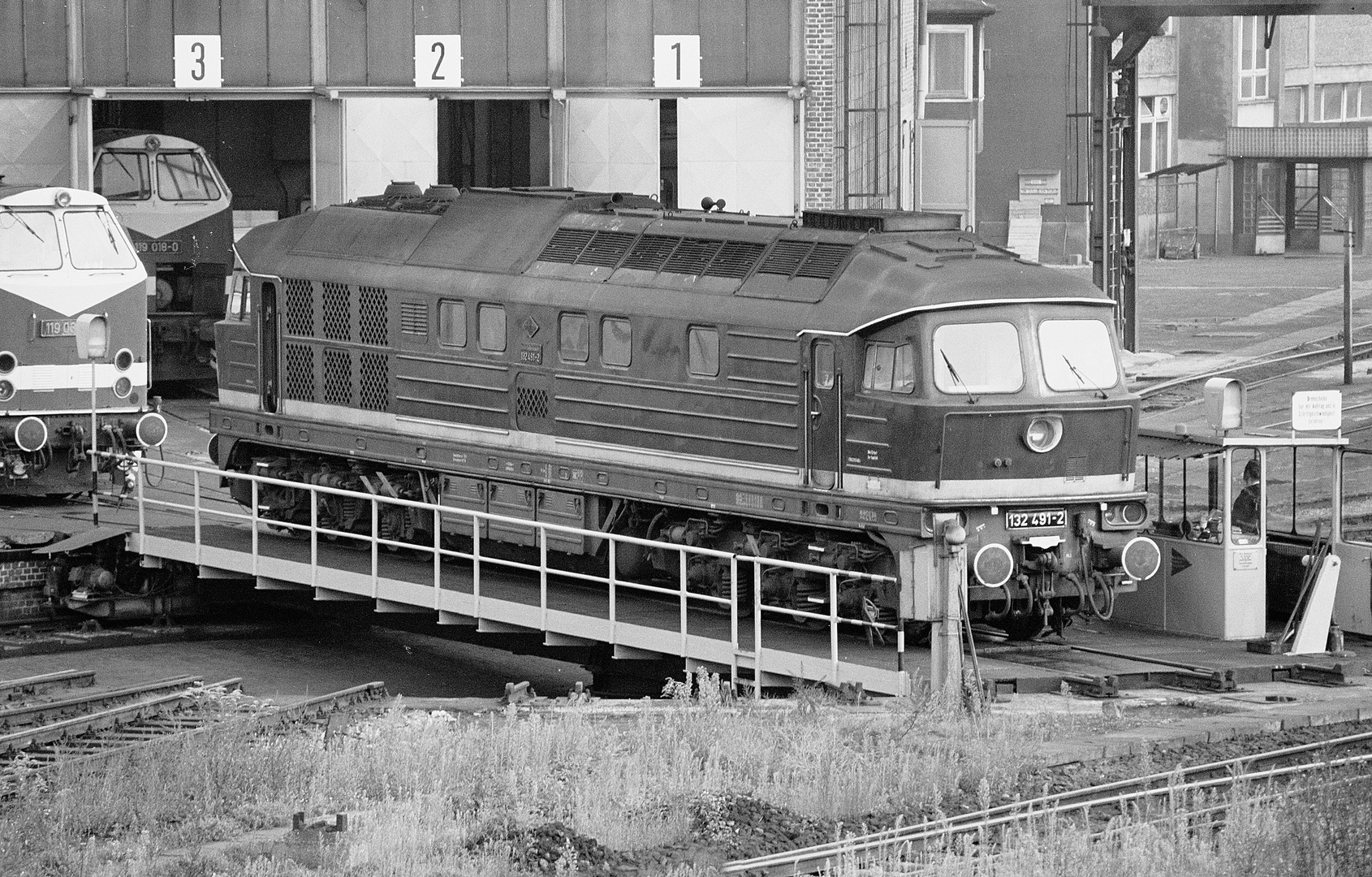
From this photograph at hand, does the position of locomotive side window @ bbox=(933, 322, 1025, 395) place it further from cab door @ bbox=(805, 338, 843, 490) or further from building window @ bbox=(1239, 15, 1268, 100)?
building window @ bbox=(1239, 15, 1268, 100)

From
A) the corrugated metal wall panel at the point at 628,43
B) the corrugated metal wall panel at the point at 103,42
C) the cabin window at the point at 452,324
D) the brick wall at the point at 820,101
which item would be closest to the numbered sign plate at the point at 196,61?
the corrugated metal wall panel at the point at 103,42

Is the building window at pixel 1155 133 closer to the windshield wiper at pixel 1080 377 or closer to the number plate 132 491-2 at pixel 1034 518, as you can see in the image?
the windshield wiper at pixel 1080 377

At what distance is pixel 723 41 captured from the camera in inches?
1176

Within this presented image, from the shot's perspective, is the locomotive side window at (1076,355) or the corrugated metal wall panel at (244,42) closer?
the locomotive side window at (1076,355)

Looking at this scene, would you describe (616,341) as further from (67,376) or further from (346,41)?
(346,41)

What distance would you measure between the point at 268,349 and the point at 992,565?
878cm

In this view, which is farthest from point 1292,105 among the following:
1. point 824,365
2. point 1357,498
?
point 824,365

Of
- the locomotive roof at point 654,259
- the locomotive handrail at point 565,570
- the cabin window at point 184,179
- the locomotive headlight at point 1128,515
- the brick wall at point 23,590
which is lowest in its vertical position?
the brick wall at point 23,590

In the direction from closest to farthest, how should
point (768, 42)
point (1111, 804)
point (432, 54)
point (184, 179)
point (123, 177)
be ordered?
point (1111, 804), point (432, 54), point (768, 42), point (123, 177), point (184, 179)

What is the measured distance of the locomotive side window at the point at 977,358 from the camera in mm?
16828

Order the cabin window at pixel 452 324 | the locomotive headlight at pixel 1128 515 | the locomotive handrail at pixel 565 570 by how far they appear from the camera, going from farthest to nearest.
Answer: the cabin window at pixel 452 324 → the locomotive headlight at pixel 1128 515 → the locomotive handrail at pixel 565 570

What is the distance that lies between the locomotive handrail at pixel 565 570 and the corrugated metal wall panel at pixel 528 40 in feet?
30.1

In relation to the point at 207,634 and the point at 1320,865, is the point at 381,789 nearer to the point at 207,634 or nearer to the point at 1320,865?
the point at 1320,865

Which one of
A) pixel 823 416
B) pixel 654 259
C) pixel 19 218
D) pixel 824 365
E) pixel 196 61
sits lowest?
pixel 823 416
